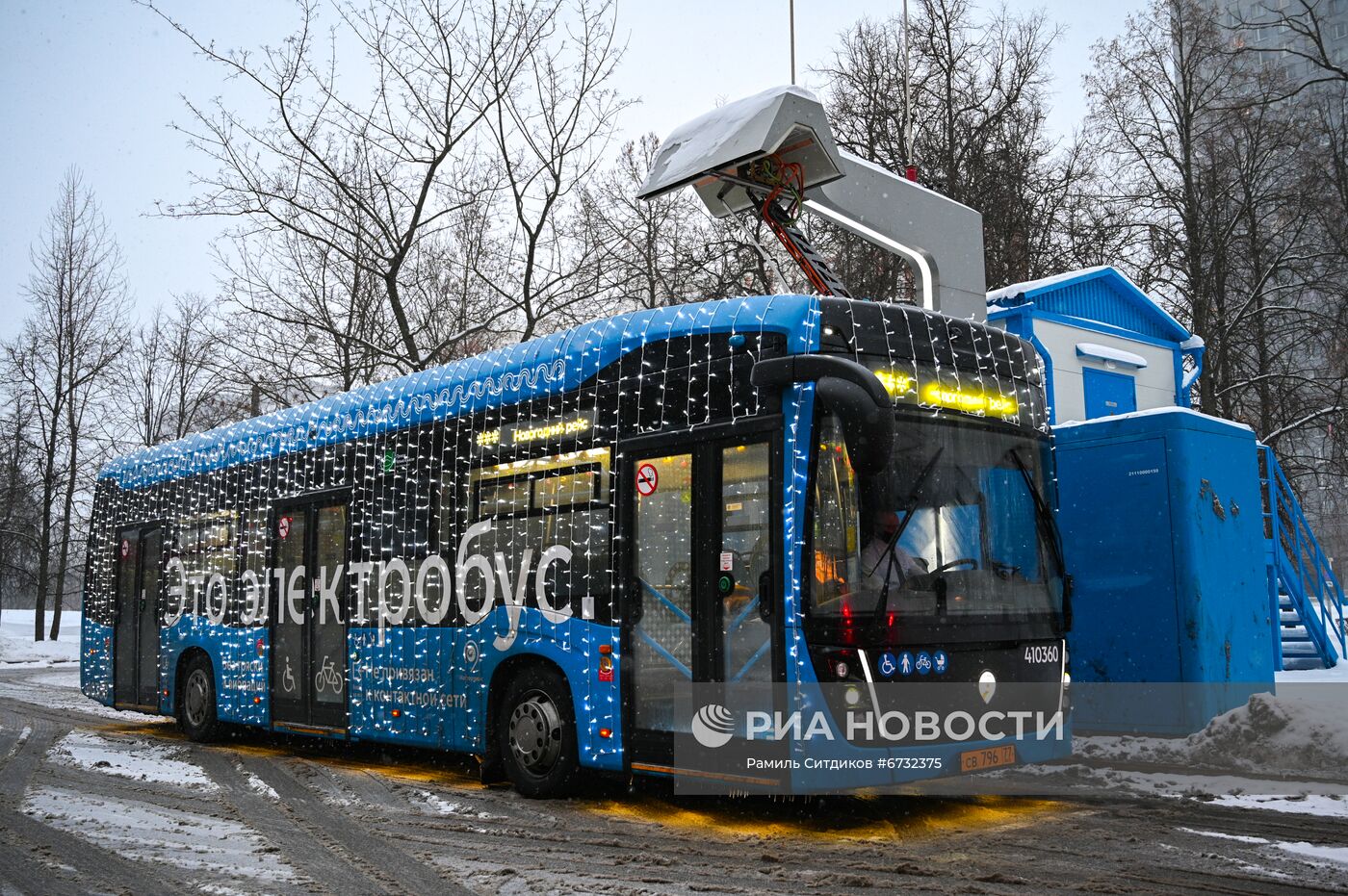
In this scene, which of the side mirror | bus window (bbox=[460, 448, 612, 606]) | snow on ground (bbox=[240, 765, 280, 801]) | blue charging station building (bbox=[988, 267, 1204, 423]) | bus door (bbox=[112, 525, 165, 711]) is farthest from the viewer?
blue charging station building (bbox=[988, 267, 1204, 423])

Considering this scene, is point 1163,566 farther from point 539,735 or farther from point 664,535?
point 539,735

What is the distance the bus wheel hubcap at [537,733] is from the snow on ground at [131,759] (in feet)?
8.78

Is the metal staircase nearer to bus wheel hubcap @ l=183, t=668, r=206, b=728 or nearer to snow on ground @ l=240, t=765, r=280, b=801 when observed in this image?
snow on ground @ l=240, t=765, r=280, b=801

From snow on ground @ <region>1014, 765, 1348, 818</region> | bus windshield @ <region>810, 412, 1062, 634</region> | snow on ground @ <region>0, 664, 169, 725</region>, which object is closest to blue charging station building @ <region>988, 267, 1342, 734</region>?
snow on ground @ <region>1014, 765, 1348, 818</region>

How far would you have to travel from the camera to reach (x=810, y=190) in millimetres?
12031

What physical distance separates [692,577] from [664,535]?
386 mm

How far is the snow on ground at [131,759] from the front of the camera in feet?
32.1

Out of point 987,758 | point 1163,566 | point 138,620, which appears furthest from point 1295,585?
point 138,620

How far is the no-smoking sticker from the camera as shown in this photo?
304 inches

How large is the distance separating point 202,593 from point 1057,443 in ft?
30.1

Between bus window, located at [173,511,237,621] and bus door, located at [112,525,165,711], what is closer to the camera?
bus window, located at [173,511,237,621]

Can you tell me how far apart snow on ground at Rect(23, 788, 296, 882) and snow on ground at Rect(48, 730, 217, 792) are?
3.17ft

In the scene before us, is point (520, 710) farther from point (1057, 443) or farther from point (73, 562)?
point (73, 562)

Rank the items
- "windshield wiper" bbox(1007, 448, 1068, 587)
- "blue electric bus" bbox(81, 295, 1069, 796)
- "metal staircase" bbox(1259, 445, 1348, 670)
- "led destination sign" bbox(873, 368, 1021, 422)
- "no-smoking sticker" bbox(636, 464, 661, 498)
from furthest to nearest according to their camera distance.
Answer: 1. "metal staircase" bbox(1259, 445, 1348, 670)
2. "no-smoking sticker" bbox(636, 464, 661, 498)
3. "windshield wiper" bbox(1007, 448, 1068, 587)
4. "led destination sign" bbox(873, 368, 1021, 422)
5. "blue electric bus" bbox(81, 295, 1069, 796)
